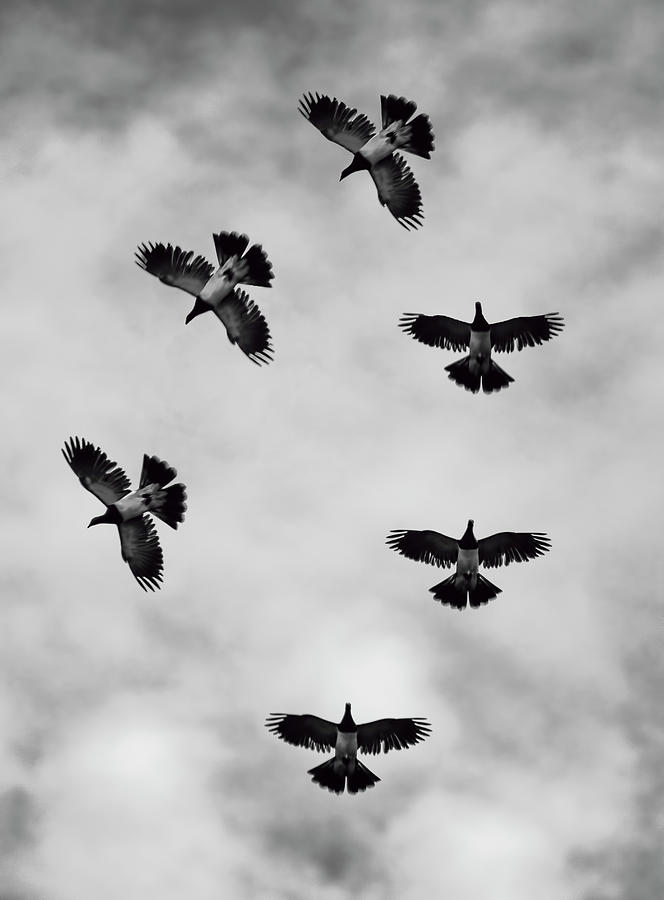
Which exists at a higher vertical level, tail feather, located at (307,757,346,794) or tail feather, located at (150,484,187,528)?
tail feather, located at (150,484,187,528)

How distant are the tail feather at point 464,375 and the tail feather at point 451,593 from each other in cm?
450

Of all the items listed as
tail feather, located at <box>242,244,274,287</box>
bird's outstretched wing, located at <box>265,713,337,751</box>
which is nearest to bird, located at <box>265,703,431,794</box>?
bird's outstretched wing, located at <box>265,713,337,751</box>

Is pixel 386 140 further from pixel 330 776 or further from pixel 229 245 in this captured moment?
pixel 330 776

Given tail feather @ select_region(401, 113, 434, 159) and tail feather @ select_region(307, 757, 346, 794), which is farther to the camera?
tail feather @ select_region(307, 757, 346, 794)

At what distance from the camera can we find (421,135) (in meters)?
39.1

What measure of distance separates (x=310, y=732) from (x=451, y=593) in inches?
178

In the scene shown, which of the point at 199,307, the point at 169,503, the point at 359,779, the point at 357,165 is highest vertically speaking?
the point at 357,165

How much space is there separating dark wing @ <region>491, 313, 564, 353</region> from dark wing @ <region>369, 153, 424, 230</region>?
3.23m

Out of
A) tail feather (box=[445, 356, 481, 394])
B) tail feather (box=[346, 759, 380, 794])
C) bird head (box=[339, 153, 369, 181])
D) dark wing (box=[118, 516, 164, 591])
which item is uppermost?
bird head (box=[339, 153, 369, 181])

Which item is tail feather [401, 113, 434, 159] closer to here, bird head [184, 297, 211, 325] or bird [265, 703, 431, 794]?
bird head [184, 297, 211, 325]

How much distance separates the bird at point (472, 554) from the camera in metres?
41.3

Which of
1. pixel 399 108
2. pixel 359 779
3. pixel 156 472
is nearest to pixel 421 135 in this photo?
pixel 399 108

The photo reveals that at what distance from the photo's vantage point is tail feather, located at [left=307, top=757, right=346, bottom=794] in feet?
133

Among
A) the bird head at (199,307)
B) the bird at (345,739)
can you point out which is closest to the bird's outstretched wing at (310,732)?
the bird at (345,739)
